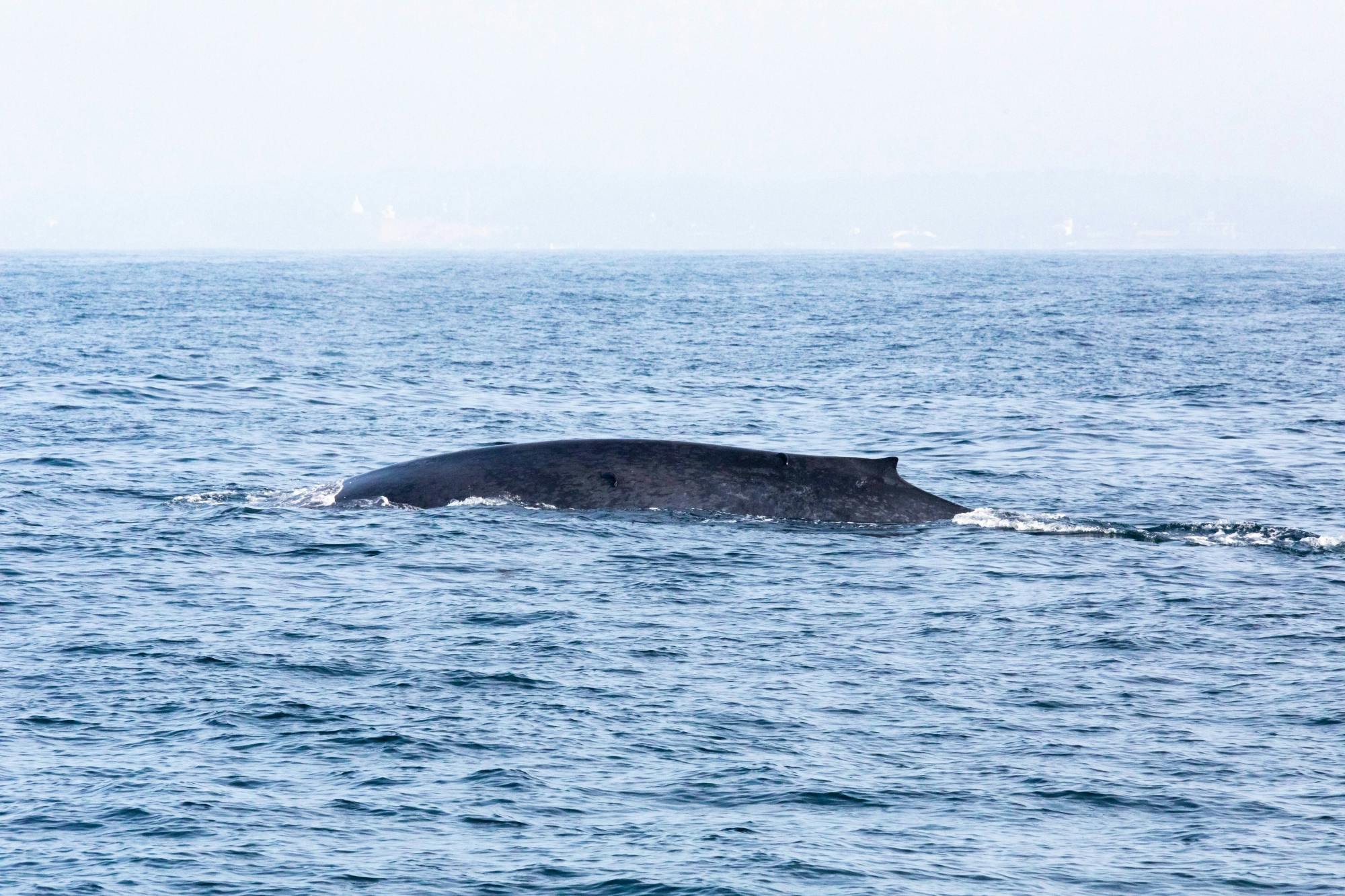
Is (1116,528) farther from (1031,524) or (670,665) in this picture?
(670,665)

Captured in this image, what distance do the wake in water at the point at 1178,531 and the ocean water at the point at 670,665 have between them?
0.22 feet

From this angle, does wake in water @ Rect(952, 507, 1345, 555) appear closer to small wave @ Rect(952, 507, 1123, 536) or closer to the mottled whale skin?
small wave @ Rect(952, 507, 1123, 536)

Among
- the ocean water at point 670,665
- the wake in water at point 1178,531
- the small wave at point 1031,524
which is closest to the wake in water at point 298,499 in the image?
the ocean water at point 670,665

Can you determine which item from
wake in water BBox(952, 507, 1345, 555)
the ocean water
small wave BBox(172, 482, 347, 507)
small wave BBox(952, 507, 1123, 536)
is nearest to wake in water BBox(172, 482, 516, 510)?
small wave BBox(172, 482, 347, 507)

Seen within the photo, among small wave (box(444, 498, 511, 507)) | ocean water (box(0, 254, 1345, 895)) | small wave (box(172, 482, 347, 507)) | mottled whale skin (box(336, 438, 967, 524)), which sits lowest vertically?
ocean water (box(0, 254, 1345, 895))

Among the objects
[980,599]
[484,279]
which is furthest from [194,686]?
[484,279]

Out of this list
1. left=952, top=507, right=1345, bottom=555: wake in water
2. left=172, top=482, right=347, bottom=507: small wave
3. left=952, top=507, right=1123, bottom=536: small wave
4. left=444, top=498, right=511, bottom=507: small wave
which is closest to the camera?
left=952, top=507, right=1345, bottom=555: wake in water

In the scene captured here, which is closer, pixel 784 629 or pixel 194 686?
pixel 194 686

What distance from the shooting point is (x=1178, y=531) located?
1886 centimetres

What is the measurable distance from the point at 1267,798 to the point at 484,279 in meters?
103

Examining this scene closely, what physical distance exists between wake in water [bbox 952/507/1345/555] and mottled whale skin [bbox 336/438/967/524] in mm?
576

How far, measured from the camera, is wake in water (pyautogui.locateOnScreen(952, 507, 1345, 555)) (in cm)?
1812

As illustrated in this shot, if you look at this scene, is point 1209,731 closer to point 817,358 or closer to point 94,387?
point 94,387

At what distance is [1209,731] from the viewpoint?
38.3ft
